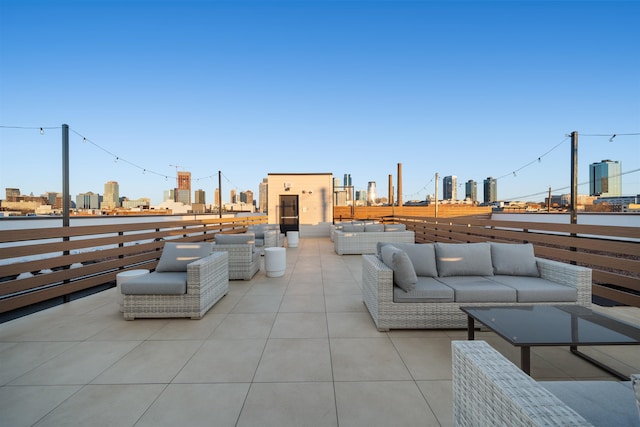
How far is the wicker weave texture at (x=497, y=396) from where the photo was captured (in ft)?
2.38

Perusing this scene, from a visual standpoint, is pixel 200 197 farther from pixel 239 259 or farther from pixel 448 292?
pixel 448 292

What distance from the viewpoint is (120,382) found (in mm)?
1961

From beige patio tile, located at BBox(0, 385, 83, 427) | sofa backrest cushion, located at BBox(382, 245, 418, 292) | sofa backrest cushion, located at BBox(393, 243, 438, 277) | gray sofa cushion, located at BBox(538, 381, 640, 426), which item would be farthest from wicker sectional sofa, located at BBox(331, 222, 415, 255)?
gray sofa cushion, located at BBox(538, 381, 640, 426)

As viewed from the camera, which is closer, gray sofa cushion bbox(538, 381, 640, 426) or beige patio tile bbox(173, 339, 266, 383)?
gray sofa cushion bbox(538, 381, 640, 426)

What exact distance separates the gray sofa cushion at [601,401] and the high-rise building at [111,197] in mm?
22849

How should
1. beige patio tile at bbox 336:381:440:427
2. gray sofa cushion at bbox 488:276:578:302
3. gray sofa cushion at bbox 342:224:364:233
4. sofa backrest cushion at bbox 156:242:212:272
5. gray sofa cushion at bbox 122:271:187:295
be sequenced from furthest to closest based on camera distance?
gray sofa cushion at bbox 342:224:364:233, sofa backrest cushion at bbox 156:242:212:272, gray sofa cushion at bbox 122:271:187:295, gray sofa cushion at bbox 488:276:578:302, beige patio tile at bbox 336:381:440:427

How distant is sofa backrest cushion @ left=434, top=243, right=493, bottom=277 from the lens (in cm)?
322

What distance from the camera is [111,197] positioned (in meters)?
19.2

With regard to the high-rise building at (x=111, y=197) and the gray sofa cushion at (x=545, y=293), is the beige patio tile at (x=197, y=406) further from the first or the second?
the high-rise building at (x=111, y=197)

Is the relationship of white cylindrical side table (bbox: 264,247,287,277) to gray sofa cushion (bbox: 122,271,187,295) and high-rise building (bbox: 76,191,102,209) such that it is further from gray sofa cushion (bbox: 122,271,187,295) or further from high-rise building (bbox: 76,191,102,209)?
high-rise building (bbox: 76,191,102,209)

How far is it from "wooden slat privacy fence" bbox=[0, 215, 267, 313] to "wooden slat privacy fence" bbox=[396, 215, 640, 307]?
6.93 m

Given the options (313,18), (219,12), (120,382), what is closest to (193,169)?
(219,12)

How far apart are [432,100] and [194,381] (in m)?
13.5

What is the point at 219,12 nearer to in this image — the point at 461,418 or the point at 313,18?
the point at 313,18
